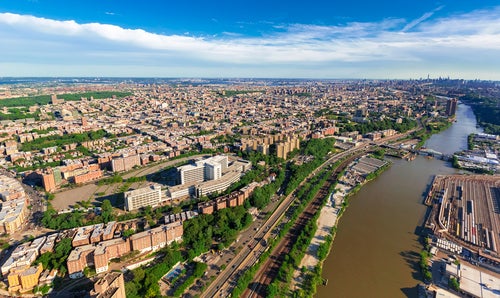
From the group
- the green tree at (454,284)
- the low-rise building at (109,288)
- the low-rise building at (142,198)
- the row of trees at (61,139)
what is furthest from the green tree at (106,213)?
the row of trees at (61,139)

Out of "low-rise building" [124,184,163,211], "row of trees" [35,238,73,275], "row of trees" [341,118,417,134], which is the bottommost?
"row of trees" [35,238,73,275]

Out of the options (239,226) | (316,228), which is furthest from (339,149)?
(239,226)

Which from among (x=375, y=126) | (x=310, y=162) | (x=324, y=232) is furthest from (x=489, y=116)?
(x=324, y=232)

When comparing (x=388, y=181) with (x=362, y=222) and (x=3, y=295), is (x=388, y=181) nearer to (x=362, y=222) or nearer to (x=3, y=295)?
(x=362, y=222)

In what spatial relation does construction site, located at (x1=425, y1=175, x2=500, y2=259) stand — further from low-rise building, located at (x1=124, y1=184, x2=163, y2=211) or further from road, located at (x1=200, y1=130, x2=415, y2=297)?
low-rise building, located at (x1=124, y1=184, x2=163, y2=211)

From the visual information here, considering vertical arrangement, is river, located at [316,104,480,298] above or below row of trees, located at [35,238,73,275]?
below

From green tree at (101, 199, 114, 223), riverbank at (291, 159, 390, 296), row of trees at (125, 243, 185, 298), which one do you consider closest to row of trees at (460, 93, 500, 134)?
riverbank at (291, 159, 390, 296)

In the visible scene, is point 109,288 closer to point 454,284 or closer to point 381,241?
point 381,241
